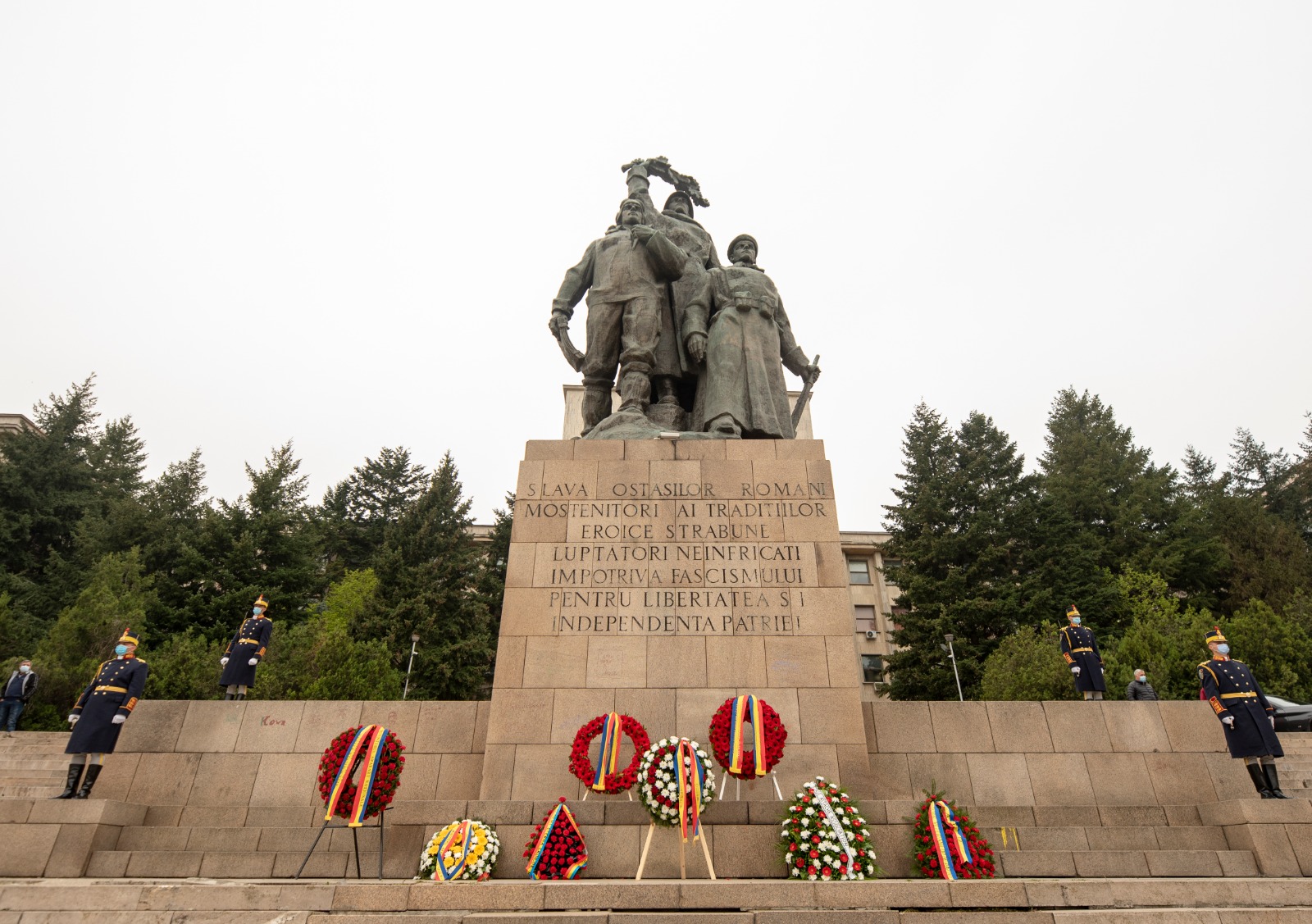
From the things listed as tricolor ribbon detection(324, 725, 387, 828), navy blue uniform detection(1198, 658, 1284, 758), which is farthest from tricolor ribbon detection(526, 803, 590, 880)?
→ navy blue uniform detection(1198, 658, 1284, 758)

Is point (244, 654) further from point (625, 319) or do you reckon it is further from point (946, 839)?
point (946, 839)

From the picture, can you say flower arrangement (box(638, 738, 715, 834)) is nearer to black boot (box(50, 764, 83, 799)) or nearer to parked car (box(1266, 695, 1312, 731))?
black boot (box(50, 764, 83, 799))

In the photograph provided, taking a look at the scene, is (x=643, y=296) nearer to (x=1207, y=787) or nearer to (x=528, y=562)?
(x=528, y=562)

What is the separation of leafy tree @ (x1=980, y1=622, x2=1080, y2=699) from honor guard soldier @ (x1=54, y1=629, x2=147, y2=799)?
718 inches

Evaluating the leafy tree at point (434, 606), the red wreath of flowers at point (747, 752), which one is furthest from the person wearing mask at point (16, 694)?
the leafy tree at point (434, 606)

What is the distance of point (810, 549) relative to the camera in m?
8.24

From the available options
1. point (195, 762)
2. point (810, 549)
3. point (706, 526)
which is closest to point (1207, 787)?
point (810, 549)

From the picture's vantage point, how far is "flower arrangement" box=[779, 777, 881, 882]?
542cm

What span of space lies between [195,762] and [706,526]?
5.94 m

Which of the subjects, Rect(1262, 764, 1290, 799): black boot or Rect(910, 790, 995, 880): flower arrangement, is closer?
Rect(910, 790, 995, 880): flower arrangement

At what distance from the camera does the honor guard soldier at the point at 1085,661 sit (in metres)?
11.1

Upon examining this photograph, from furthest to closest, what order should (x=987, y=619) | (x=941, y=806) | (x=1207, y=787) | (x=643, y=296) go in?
(x=987, y=619) < (x=643, y=296) < (x=1207, y=787) < (x=941, y=806)

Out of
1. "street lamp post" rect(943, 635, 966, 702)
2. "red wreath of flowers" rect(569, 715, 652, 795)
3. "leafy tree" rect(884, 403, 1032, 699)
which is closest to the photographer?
"red wreath of flowers" rect(569, 715, 652, 795)

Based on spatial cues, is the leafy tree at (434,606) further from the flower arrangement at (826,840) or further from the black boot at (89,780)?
the flower arrangement at (826,840)
